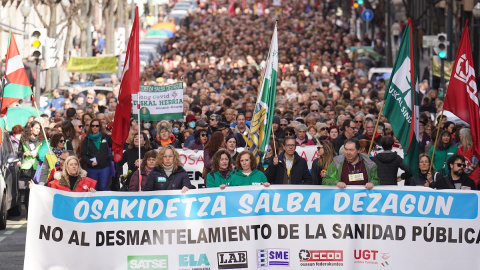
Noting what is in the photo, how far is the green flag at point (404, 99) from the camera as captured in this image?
15312 mm

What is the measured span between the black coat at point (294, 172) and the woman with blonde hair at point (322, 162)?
0.09 m

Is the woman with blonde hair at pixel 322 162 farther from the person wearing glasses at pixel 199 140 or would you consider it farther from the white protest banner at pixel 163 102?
the white protest banner at pixel 163 102

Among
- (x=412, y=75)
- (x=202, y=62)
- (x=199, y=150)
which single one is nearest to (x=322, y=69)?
(x=202, y=62)

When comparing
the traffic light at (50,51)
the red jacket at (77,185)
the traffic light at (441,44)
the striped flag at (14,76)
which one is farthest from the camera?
the traffic light at (441,44)

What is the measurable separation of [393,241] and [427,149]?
22.3ft

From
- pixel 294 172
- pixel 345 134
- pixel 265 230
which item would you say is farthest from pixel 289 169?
pixel 345 134

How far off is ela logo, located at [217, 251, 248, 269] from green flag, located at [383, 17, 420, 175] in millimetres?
3297

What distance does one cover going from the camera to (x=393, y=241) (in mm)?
12602

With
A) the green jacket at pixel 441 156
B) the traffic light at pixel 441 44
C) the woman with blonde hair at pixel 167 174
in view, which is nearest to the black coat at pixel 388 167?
the woman with blonde hair at pixel 167 174

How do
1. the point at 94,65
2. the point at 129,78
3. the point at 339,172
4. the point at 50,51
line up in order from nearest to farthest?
the point at 339,172 → the point at 129,78 → the point at 50,51 → the point at 94,65

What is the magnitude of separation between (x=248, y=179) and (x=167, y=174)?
98 cm

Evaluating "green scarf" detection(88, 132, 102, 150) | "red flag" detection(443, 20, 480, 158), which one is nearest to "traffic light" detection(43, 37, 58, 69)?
"green scarf" detection(88, 132, 102, 150)

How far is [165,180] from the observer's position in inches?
567

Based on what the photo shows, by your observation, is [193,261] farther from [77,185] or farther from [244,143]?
[244,143]
